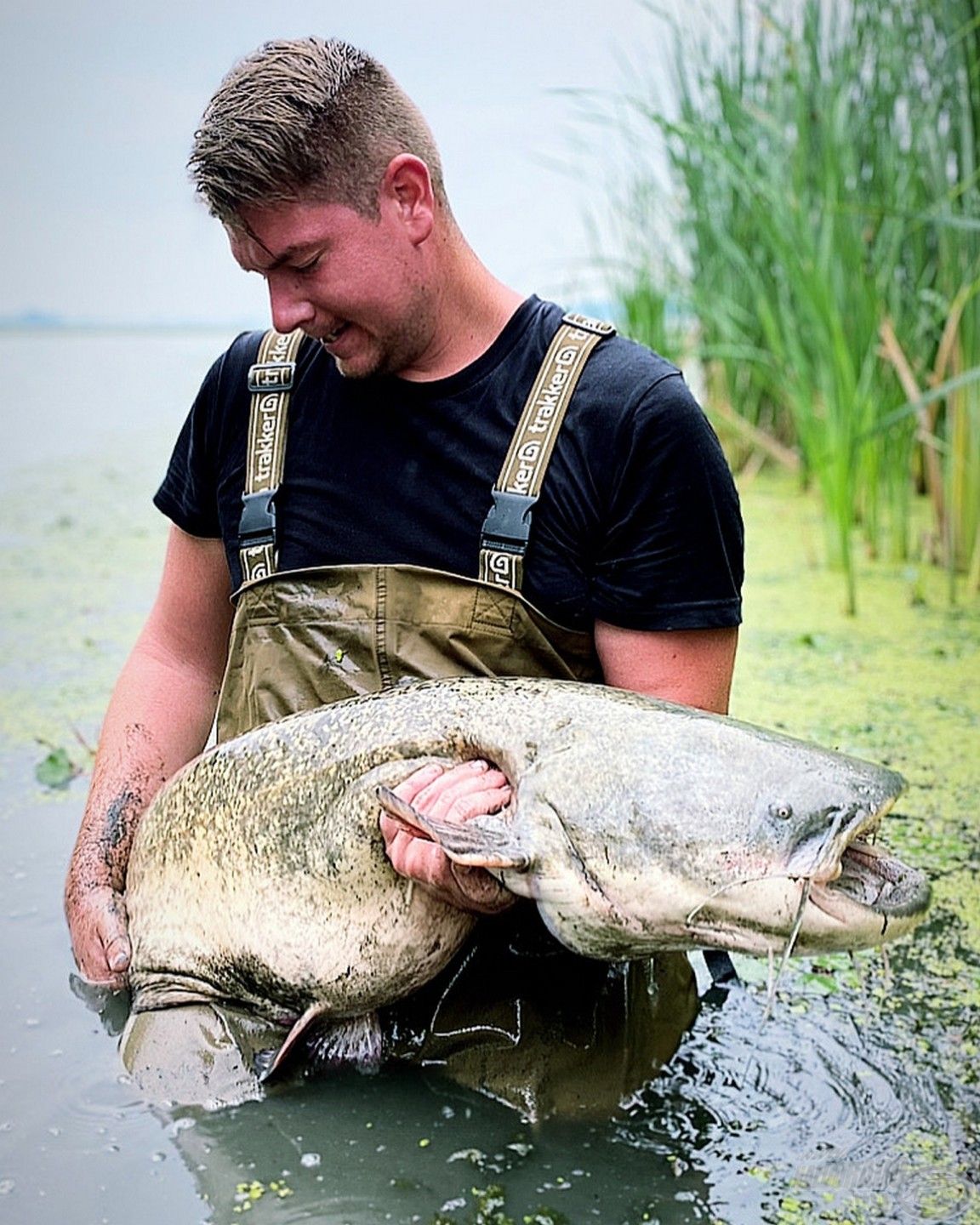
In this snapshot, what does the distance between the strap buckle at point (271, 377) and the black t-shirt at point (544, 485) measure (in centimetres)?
3

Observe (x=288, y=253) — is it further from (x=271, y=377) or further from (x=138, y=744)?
(x=138, y=744)

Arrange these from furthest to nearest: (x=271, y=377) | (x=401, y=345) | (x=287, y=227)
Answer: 1. (x=271, y=377)
2. (x=401, y=345)
3. (x=287, y=227)

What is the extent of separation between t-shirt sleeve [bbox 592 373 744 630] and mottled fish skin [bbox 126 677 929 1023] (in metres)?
0.26

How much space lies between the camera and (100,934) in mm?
2244

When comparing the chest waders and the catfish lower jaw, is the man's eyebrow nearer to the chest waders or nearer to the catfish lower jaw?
the chest waders

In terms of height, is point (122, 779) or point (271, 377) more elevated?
point (271, 377)

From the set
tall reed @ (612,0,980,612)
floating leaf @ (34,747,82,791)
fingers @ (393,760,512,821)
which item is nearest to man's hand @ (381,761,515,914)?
fingers @ (393,760,512,821)

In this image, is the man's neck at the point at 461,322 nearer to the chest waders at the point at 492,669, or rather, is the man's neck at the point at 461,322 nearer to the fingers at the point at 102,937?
the chest waders at the point at 492,669

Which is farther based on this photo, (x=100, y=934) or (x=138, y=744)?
(x=138, y=744)

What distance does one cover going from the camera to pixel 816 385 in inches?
214

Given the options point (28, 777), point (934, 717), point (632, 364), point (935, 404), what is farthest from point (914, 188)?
point (28, 777)

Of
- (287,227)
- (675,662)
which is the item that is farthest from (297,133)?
(675,662)

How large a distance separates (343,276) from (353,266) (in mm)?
20

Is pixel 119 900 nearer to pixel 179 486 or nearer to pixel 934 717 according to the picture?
pixel 179 486
